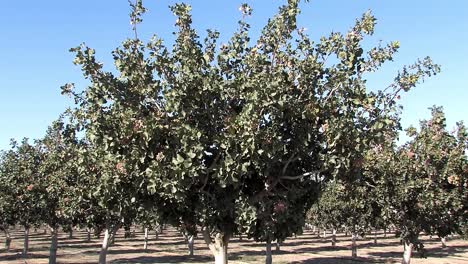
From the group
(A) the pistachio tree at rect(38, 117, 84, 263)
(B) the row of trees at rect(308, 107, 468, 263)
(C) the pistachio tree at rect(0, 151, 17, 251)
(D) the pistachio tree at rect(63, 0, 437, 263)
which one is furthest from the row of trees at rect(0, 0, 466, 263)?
(C) the pistachio tree at rect(0, 151, 17, 251)

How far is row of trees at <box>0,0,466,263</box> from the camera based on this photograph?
27.0 ft

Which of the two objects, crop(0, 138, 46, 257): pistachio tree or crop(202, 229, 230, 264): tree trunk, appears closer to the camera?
crop(202, 229, 230, 264): tree trunk

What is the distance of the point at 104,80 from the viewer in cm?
882

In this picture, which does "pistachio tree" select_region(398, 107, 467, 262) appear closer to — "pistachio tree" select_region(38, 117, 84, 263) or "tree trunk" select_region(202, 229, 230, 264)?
"tree trunk" select_region(202, 229, 230, 264)

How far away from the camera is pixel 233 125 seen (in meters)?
8.03

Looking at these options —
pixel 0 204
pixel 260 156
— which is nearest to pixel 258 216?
pixel 260 156

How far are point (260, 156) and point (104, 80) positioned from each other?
11.4 ft

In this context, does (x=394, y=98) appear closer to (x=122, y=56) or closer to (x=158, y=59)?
(x=158, y=59)

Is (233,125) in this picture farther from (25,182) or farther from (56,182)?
(25,182)

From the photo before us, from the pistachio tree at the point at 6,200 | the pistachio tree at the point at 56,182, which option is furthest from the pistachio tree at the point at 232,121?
the pistachio tree at the point at 6,200

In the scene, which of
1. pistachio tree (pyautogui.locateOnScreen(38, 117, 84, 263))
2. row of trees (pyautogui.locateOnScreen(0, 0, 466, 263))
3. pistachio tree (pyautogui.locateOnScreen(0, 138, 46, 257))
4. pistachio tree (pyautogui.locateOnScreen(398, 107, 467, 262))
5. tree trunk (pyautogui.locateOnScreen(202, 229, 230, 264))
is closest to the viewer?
row of trees (pyautogui.locateOnScreen(0, 0, 466, 263))

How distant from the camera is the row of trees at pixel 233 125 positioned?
27.0 ft

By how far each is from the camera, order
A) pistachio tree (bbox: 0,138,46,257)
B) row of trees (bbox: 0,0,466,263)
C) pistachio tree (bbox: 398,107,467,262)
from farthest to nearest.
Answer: pistachio tree (bbox: 0,138,46,257), pistachio tree (bbox: 398,107,467,262), row of trees (bbox: 0,0,466,263)

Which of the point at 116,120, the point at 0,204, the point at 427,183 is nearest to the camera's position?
the point at 116,120
